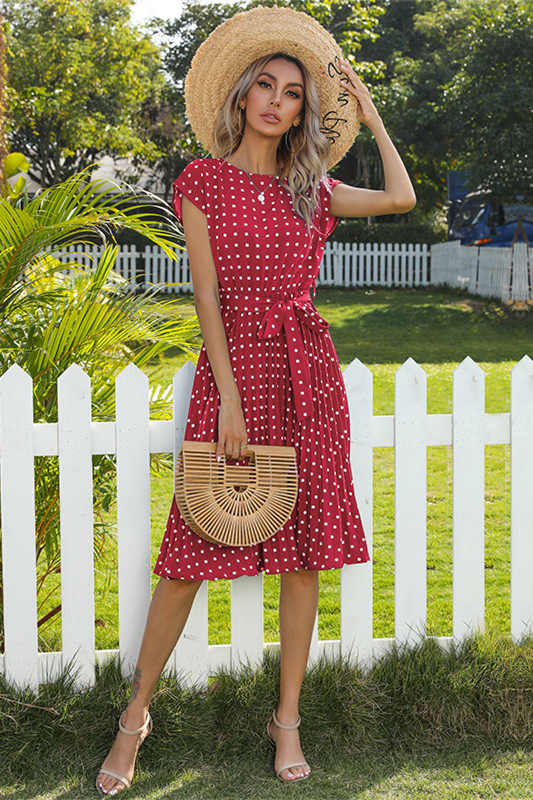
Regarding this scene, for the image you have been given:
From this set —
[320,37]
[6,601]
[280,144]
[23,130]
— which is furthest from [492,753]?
[23,130]

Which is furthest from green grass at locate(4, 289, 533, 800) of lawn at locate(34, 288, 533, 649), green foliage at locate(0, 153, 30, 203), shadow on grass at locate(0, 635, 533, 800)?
green foliage at locate(0, 153, 30, 203)

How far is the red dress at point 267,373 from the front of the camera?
2623 mm

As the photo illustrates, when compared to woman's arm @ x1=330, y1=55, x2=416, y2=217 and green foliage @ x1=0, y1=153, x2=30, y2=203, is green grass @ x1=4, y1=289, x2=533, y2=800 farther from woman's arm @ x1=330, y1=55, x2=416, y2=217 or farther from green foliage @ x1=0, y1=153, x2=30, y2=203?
green foliage @ x1=0, y1=153, x2=30, y2=203

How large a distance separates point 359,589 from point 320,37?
182 centimetres

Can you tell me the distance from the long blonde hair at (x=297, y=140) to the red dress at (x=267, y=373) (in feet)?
0.16

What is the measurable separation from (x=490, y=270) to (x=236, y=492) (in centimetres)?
1179

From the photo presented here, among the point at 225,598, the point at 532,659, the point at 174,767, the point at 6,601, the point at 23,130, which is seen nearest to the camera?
the point at 174,767

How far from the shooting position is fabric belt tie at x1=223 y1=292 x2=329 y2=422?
2639 mm

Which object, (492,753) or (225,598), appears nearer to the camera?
(492,753)

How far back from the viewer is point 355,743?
276cm

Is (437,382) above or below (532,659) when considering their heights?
above

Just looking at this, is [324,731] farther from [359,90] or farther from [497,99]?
[497,99]

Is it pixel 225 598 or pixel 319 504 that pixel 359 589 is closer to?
pixel 319 504

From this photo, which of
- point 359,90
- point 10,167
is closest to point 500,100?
point 10,167
